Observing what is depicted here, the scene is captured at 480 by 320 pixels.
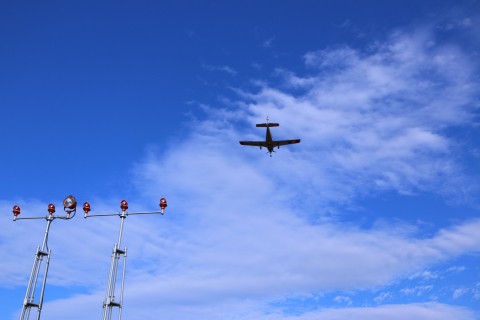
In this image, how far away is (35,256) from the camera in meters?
30.2

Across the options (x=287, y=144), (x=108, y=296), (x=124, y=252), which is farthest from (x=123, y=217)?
(x=287, y=144)

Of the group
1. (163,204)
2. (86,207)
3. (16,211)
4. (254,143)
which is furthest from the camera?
(254,143)

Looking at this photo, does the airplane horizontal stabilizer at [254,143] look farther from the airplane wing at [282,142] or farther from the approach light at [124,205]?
the approach light at [124,205]

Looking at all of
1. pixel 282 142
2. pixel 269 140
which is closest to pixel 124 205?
pixel 269 140

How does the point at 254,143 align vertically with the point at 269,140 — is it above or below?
above

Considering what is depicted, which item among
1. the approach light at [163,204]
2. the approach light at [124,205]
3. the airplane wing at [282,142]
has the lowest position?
the approach light at [124,205]

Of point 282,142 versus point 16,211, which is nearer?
point 16,211

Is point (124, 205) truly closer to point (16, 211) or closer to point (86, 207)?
point (86, 207)

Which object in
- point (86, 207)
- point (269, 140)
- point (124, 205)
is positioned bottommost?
point (124, 205)

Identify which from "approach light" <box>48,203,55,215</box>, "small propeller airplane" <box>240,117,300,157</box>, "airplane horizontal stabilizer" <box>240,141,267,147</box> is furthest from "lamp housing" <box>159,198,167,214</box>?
"airplane horizontal stabilizer" <box>240,141,267,147</box>

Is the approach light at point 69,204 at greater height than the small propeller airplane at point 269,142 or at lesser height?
lesser

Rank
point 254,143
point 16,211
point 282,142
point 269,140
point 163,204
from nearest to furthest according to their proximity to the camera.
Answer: point 163,204, point 16,211, point 269,140, point 282,142, point 254,143

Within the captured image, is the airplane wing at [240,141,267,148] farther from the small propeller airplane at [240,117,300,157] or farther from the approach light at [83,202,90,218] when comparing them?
the approach light at [83,202,90,218]

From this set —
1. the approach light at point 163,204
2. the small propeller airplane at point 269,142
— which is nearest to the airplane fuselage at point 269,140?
the small propeller airplane at point 269,142
